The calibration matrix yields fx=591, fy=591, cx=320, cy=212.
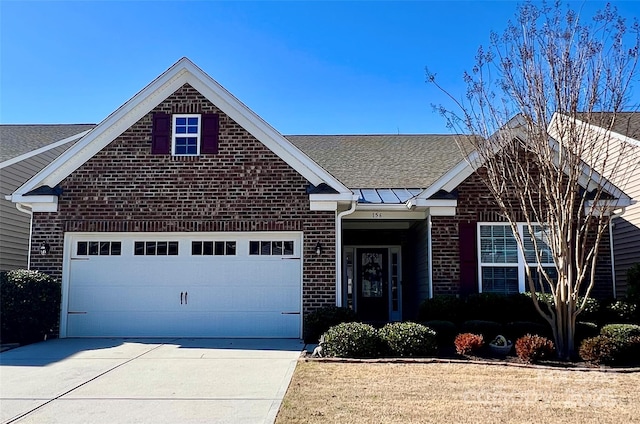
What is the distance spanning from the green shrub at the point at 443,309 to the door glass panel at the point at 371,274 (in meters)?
4.90

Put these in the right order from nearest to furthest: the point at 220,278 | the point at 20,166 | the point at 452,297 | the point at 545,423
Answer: the point at 545,423, the point at 452,297, the point at 220,278, the point at 20,166

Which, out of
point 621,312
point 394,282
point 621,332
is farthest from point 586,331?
point 394,282

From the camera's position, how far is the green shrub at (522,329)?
34.9ft

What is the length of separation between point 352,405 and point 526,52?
6826 mm

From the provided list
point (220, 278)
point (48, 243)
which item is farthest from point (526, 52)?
point (48, 243)

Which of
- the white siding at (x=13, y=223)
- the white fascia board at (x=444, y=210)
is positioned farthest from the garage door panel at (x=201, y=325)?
the white siding at (x=13, y=223)

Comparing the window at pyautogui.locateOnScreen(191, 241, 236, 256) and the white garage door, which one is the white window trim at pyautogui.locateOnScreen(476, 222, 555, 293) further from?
the window at pyautogui.locateOnScreen(191, 241, 236, 256)

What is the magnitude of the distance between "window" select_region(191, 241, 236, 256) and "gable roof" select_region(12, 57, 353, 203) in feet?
7.18

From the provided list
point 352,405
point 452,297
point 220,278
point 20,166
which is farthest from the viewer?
point 20,166

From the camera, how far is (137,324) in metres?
12.5

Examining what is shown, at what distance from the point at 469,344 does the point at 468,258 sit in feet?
11.0

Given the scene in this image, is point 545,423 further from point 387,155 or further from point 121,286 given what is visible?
point 387,155

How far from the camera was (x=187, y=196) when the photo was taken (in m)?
12.7

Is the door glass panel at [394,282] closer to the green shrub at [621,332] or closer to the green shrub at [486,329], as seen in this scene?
the green shrub at [486,329]
